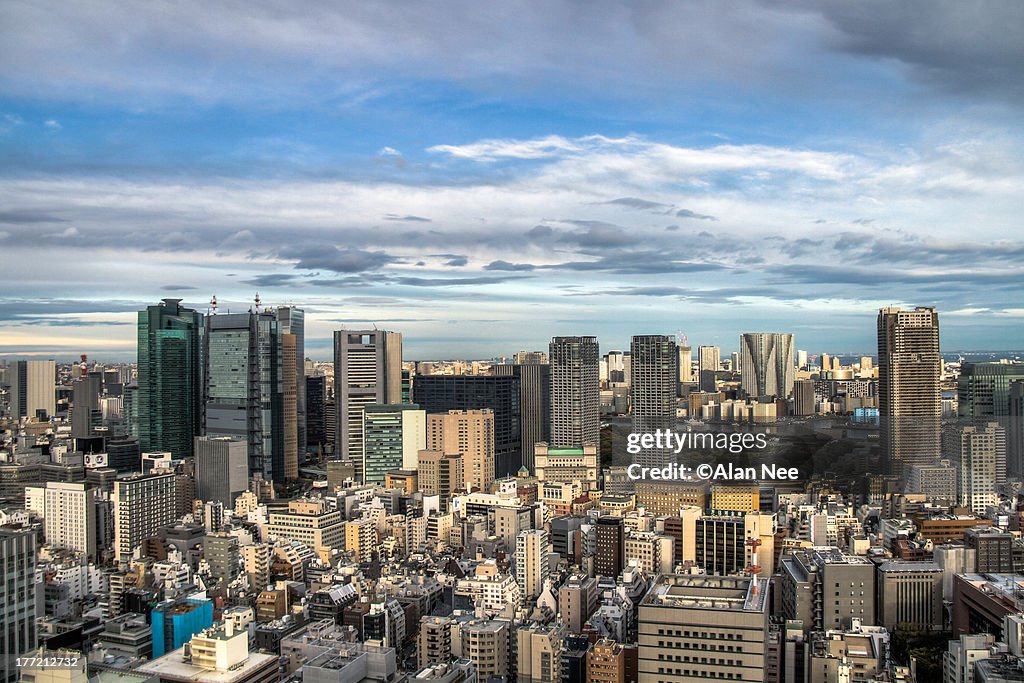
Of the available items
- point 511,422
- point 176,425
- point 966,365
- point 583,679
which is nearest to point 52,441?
point 176,425

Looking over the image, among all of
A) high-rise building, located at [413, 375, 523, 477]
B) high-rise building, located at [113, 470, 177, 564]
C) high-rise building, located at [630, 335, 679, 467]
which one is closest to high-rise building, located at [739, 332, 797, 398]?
high-rise building, located at [630, 335, 679, 467]

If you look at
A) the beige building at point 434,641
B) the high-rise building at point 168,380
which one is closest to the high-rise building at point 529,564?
the beige building at point 434,641

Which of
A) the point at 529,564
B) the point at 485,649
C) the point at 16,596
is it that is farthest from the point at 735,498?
the point at 16,596

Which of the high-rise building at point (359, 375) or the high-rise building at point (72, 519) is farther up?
the high-rise building at point (359, 375)

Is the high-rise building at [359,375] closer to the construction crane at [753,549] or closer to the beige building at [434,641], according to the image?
the construction crane at [753,549]

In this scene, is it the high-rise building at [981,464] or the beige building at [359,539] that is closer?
the beige building at [359,539]

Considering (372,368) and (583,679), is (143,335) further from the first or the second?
(583,679)

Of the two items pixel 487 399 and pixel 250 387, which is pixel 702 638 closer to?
pixel 250 387
